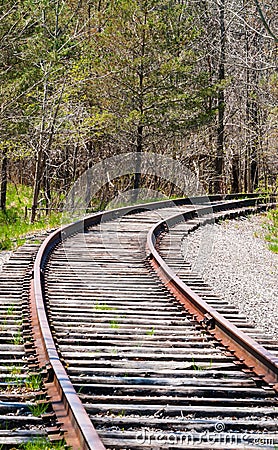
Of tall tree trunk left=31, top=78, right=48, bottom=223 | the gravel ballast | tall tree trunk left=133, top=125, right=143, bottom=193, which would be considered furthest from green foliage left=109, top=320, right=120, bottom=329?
tall tree trunk left=133, top=125, right=143, bottom=193

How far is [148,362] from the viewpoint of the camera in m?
4.95

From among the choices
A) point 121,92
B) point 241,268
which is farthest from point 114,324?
point 121,92

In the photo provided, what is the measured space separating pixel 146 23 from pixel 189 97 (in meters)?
3.28

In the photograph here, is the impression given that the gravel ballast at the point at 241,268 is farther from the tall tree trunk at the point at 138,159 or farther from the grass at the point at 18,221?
the tall tree trunk at the point at 138,159

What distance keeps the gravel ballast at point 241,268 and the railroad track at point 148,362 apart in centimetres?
31

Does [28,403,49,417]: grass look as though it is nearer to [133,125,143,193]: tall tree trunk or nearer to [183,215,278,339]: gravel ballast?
[183,215,278,339]: gravel ballast

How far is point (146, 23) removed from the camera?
81.8 ft

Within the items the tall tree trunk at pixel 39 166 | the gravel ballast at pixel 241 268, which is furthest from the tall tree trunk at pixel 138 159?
the gravel ballast at pixel 241 268

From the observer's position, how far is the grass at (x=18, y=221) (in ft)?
41.1

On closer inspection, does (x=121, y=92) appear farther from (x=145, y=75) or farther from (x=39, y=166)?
(x=39, y=166)

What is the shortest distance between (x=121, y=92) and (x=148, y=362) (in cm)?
2186

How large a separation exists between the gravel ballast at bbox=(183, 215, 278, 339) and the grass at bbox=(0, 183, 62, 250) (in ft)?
10.7

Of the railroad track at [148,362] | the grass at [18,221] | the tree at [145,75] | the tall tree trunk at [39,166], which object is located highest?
the tree at [145,75]

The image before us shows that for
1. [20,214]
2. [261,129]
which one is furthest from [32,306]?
[261,129]
